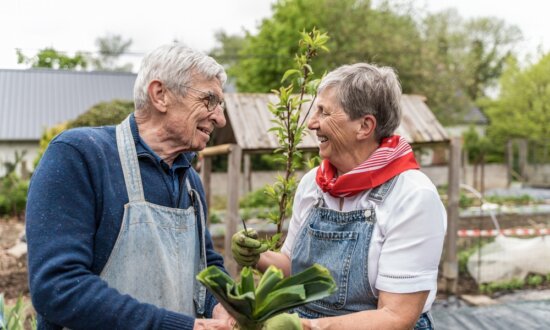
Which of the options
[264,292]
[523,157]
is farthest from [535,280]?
[523,157]

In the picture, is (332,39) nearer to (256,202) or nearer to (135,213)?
(256,202)

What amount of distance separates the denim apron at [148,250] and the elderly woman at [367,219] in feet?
0.71

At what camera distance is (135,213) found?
185cm

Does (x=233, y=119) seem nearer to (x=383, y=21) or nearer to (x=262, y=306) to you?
(x=262, y=306)

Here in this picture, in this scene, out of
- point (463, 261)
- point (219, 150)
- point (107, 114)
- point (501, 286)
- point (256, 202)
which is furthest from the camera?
point (256, 202)

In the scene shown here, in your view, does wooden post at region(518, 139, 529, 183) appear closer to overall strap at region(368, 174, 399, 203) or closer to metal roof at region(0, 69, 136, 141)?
metal roof at region(0, 69, 136, 141)

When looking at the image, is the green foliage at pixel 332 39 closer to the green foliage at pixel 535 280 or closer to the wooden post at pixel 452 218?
the wooden post at pixel 452 218

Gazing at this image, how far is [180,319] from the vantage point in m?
Result: 1.72

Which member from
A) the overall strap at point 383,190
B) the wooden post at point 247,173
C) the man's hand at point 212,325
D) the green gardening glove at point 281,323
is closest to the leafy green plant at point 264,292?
the green gardening glove at point 281,323

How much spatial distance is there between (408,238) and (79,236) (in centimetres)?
109

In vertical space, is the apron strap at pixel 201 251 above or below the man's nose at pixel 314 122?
below

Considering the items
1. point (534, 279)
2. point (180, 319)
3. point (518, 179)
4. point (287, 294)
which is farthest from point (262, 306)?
point (518, 179)

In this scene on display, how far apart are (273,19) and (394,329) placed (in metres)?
20.3

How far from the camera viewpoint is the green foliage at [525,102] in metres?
26.2
